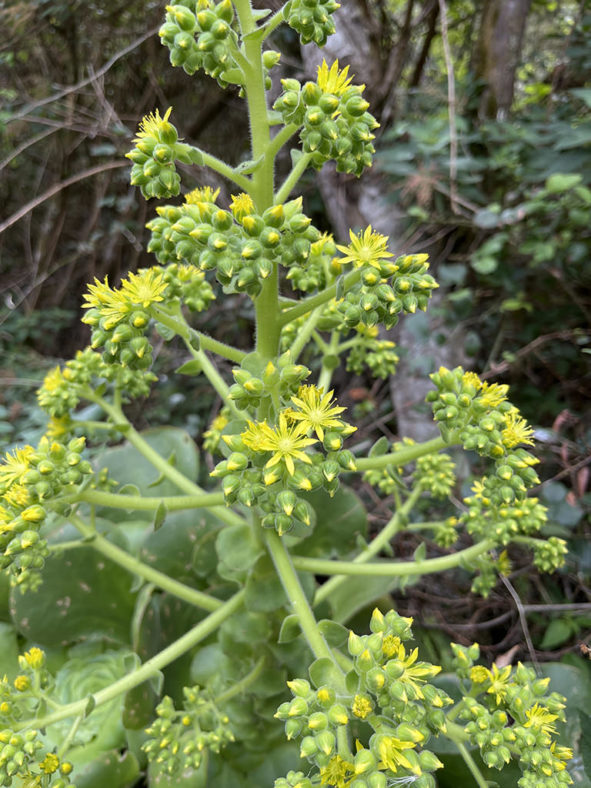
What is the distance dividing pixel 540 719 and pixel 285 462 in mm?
667

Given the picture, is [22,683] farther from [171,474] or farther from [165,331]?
[165,331]

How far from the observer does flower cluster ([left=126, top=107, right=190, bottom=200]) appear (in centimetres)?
96

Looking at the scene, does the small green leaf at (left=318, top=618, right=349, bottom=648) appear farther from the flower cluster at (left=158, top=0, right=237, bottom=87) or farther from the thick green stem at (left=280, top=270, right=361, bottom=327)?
the flower cluster at (left=158, top=0, right=237, bottom=87)

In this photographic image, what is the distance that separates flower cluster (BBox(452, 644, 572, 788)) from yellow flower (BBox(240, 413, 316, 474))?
59cm

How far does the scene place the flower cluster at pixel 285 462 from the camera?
929 mm

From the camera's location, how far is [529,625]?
185cm

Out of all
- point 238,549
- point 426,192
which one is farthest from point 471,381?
point 426,192

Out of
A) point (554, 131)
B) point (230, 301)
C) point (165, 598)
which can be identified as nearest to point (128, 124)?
point (230, 301)

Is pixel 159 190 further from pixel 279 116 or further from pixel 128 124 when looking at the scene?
pixel 128 124

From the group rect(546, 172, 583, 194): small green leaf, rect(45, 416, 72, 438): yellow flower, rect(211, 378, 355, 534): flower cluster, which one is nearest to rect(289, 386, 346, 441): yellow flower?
rect(211, 378, 355, 534): flower cluster

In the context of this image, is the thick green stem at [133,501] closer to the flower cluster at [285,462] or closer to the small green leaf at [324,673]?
the flower cluster at [285,462]

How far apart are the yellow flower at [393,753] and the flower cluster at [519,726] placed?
0.28 m

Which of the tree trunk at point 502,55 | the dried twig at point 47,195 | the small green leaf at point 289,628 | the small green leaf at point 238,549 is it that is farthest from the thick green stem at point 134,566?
the tree trunk at point 502,55

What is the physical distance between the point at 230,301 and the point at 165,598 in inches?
75.3
